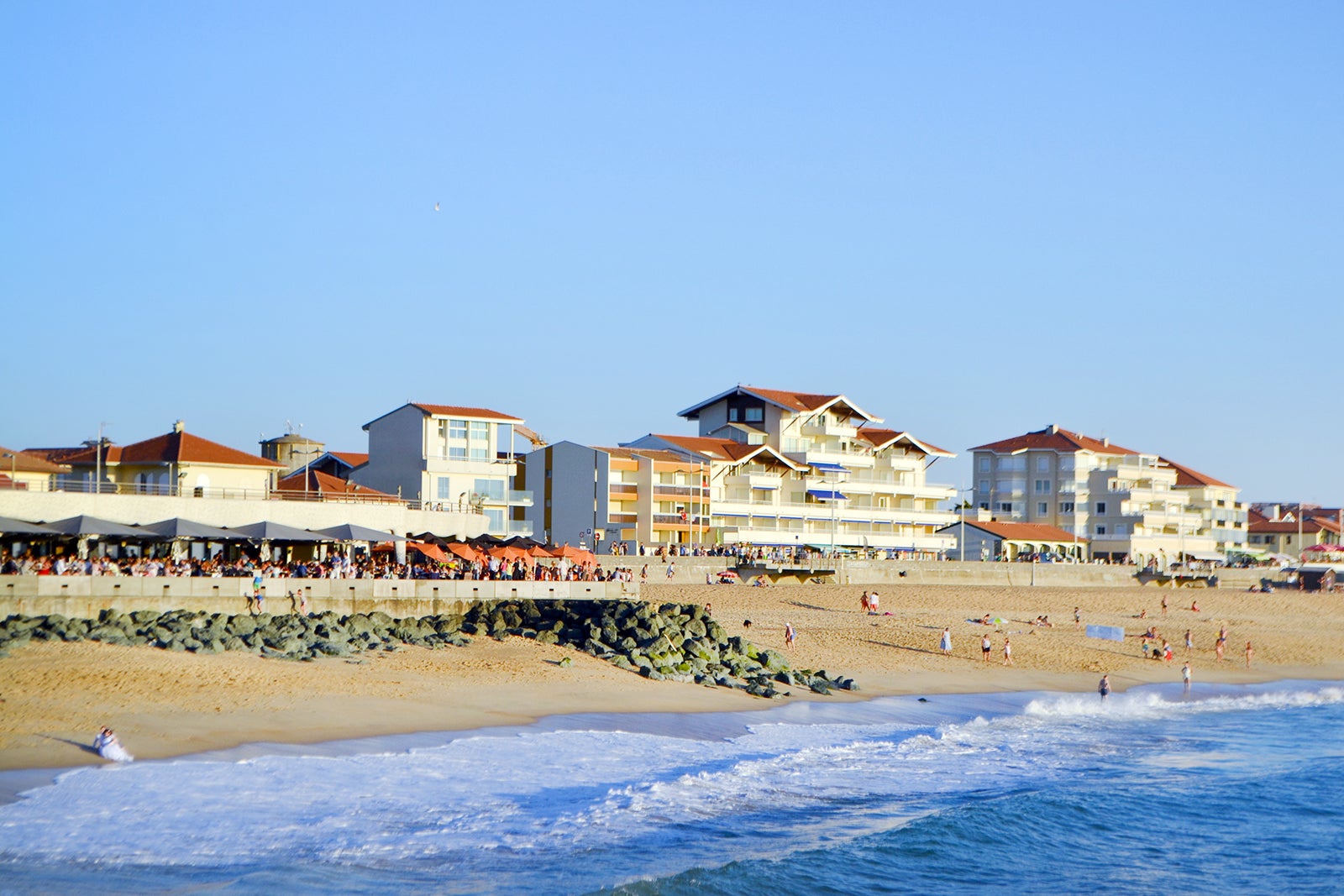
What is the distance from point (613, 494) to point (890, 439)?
863 inches

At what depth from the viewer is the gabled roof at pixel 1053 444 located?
93125 millimetres

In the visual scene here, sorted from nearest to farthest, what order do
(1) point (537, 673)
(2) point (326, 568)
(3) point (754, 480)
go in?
1. (1) point (537, 673)
2. (2) point (326, 568)
3. (3) point (754, 480)

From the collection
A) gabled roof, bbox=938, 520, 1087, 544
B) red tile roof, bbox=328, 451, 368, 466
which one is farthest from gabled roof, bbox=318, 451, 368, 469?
gabled roof, bbox=938, 520, 1087, 544

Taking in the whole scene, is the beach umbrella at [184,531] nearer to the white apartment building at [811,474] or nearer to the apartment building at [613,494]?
the apartment building at [613,494]

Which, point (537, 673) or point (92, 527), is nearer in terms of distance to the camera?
point (537, 673)

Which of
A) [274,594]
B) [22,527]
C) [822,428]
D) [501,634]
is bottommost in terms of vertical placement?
[501,634]

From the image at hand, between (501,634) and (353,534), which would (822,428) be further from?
(501,634)

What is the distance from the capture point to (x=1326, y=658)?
46938 millimetres

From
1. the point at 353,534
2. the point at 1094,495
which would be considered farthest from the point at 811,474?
the point at 353,534

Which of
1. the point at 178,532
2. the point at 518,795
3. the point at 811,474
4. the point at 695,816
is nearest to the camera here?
the point at 695,816

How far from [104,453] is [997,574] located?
41.1m

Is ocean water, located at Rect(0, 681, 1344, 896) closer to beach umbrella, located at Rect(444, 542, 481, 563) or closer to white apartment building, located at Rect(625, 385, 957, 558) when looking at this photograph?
beach umbrella, located at Rect(444, 542, 481, 563)

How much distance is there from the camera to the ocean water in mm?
15352

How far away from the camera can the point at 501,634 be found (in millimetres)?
33188
